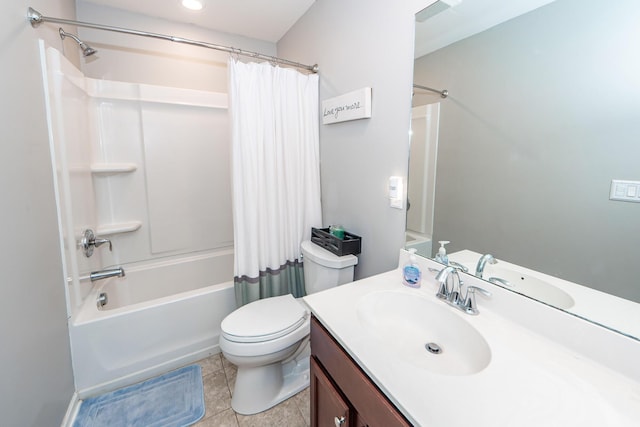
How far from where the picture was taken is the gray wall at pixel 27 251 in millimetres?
990

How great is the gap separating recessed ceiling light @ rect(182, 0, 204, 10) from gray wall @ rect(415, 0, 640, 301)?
5.67 ft

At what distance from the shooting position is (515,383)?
66 centimetres

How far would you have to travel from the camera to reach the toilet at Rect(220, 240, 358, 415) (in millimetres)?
1377

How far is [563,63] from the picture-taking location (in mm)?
809

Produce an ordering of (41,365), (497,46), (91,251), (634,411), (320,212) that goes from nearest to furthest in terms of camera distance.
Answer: (634,411) → (497,46) → (41,365) → (91,251) → (320,212)

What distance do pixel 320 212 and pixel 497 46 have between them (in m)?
1.35

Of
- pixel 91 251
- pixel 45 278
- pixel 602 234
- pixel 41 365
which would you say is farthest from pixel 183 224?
pixel 602 234

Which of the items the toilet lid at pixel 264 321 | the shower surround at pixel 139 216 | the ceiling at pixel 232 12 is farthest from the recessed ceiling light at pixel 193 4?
the toilet lid at pixel 264 321

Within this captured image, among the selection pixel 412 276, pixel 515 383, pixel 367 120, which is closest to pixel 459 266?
pixel 412 276

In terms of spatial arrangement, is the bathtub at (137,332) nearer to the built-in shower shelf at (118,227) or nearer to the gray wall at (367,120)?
the built-in shower shelf at (118,227)

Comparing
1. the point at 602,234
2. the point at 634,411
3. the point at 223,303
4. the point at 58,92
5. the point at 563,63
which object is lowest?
the point at 223,303

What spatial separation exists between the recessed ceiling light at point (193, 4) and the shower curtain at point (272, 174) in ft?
2.24

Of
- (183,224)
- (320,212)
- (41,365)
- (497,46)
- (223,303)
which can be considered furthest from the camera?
(183,224)

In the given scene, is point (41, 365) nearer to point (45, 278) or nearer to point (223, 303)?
point (45, 278)
